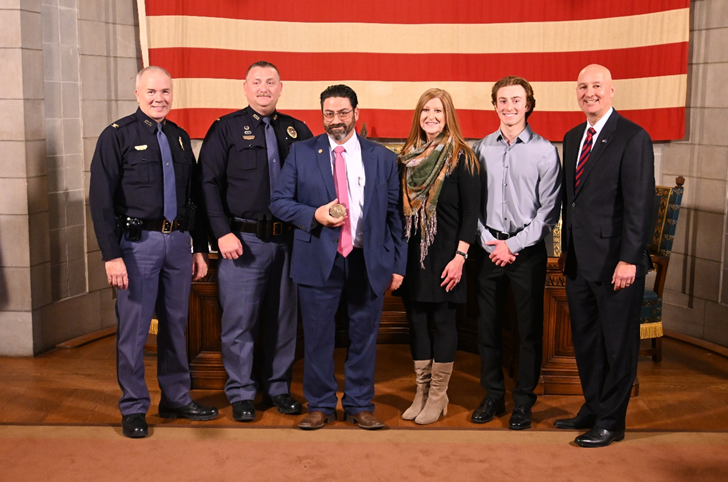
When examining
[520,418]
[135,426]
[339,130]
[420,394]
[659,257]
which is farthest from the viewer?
[659,257]

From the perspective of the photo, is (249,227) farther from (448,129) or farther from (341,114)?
(448,129)

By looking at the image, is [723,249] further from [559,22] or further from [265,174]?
[265,174]

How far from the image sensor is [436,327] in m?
3.46

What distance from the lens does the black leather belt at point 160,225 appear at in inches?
131

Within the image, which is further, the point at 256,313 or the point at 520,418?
the point at 256,313

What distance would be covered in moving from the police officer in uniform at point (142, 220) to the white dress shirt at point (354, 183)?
27.4 inches

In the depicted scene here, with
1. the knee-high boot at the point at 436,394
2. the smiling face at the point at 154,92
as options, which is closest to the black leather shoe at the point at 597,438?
the knee-high boot at the point at 436,394

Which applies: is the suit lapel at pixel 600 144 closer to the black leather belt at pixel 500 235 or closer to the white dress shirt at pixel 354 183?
the black leather belt at pixel 500 235

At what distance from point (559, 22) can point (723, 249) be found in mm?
1739

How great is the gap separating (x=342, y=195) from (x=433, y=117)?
0.49 meters

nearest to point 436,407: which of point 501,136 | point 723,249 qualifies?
point 501,136

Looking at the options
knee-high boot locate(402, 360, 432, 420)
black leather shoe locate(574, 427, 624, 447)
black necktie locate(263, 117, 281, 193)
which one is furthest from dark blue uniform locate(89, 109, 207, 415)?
black leather shoe locate(574, 427, 624, 447)

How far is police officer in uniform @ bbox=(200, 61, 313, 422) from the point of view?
Result: 348cm

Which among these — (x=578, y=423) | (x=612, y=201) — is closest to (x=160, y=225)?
(x=612, y=201)
